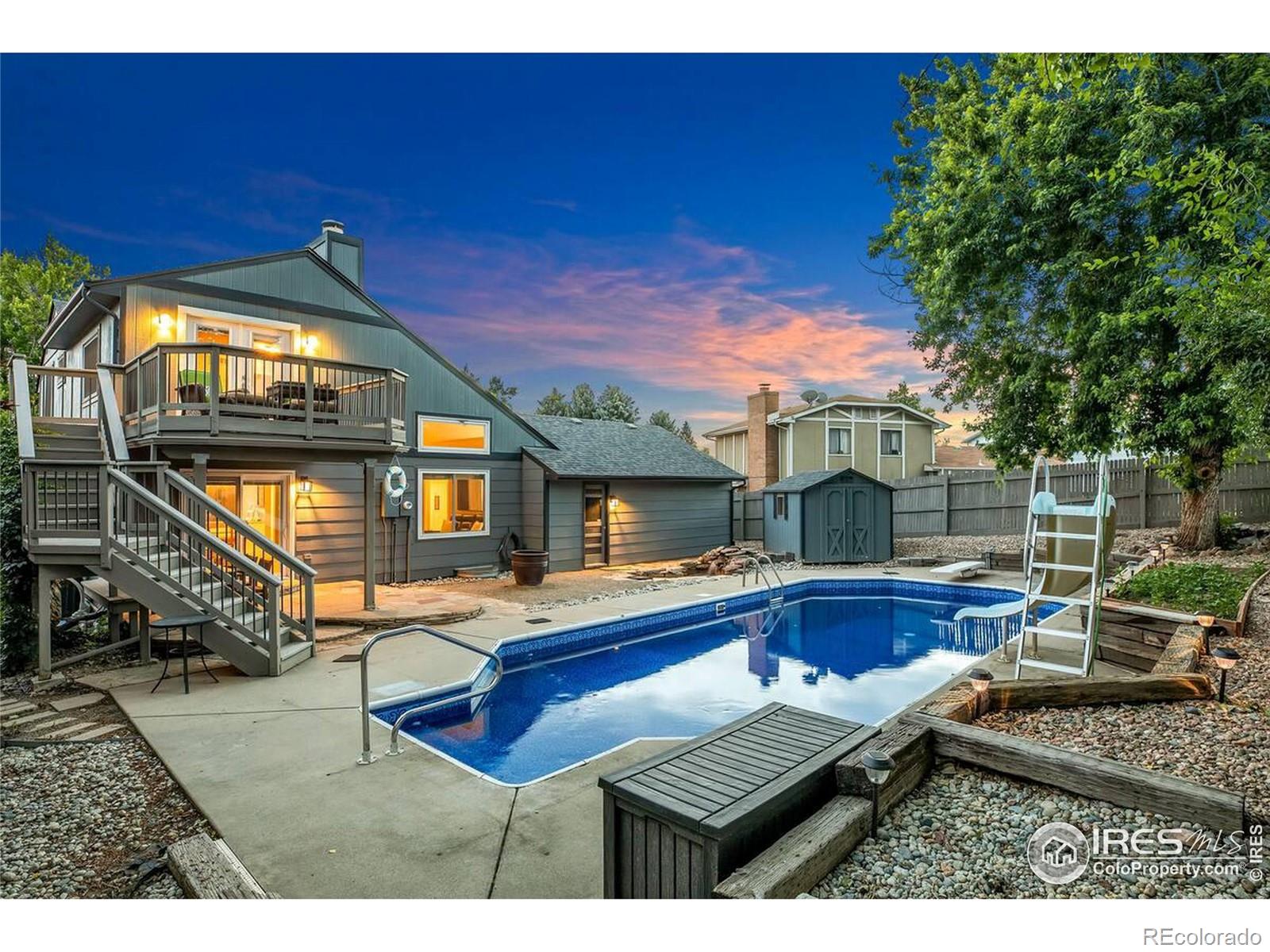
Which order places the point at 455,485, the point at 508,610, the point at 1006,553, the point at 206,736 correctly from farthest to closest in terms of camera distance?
the point at 1006,553
the point at 455,485
the point at 508,610
the point at 206,736

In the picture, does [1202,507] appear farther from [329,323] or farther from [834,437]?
[329,323]

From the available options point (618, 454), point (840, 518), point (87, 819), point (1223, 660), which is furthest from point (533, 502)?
point (1223, 660)

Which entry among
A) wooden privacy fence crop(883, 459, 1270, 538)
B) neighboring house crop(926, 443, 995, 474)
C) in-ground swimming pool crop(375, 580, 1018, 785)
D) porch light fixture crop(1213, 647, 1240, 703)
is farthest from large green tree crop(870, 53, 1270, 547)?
neighboring house crop(926, 443, 995, 474)

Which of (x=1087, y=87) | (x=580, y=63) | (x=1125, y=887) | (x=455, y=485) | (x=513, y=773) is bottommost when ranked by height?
(x=513, y=773)

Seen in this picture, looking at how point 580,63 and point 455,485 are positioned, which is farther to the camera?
point 455,485

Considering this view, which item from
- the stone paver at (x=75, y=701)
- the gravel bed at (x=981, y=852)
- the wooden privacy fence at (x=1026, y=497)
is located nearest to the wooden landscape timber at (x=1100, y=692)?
the gravel bed at (x=981, y=852)

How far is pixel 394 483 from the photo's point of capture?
32.1ft

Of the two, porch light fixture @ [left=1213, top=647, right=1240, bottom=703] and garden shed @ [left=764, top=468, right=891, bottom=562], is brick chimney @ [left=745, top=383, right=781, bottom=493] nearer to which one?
garden shed @ [left=764, top=468, right=891, bottom=562]

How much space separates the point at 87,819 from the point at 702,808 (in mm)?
2931

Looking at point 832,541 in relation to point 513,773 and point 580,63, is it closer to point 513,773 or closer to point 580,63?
point 513,773

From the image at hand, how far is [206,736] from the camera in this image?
3885 mm

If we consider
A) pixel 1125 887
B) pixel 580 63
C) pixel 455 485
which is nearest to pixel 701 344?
pixel 455 485

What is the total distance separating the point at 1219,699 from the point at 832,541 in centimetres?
1019

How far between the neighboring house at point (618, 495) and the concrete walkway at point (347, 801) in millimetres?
6936
